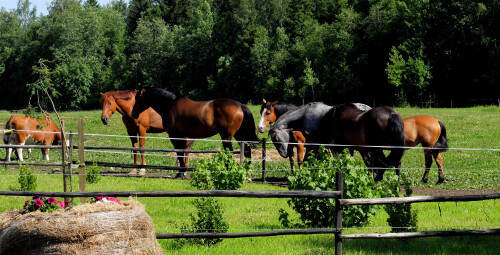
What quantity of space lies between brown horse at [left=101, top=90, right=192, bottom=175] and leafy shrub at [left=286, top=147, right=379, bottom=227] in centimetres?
979

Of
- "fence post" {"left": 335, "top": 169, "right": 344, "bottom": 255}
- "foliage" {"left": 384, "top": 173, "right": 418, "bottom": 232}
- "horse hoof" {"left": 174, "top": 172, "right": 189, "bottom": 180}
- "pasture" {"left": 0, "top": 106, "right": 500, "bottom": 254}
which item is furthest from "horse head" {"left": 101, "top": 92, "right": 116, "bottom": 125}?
"fence post" {"left": 335, "top": 169, "right": 344, "bottom": 255}

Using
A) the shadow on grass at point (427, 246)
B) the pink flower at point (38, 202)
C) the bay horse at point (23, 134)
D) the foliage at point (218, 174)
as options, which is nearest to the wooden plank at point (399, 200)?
the shadow on grass at point (427, 246)

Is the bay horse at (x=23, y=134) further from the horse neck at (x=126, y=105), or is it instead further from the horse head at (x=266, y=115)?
the horse head at (x=266, y=115)

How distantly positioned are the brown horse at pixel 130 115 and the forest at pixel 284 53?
2959 centimetres

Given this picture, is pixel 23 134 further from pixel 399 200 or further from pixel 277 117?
pixel 399 200

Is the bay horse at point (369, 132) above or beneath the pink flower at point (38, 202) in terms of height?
above

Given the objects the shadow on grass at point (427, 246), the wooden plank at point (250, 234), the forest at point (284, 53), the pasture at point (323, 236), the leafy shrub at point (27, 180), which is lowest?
the shadow on grass at point (427, 246)

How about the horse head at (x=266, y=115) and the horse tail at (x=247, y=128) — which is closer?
the horse head at (x=266, y=115)

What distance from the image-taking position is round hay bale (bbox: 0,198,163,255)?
21.2 ft

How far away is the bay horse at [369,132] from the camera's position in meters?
13.9

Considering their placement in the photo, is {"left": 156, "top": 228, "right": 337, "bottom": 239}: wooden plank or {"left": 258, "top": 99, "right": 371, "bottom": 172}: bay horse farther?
{"left": 258, "top": 99, "right": 371, "bottom": 172}: bay horse

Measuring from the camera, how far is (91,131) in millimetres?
34969

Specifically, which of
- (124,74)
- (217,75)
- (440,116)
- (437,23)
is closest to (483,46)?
(437,23)

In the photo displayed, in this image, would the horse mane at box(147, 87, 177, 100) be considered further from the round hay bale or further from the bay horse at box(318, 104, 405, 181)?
the round hay bale
